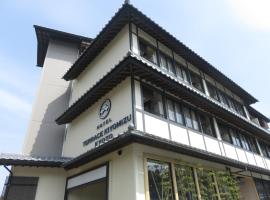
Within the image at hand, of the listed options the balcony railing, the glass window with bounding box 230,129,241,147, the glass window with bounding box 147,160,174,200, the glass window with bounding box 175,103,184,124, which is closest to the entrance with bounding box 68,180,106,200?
the glass window with bounding box 147,160,174,200

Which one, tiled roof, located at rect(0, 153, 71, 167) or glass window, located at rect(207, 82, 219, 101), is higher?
glass window, located at rect(207, 82, 219, 101)

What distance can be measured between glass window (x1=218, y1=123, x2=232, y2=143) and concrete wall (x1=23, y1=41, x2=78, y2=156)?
8.89 metres

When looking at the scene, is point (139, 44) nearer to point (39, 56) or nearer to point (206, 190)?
point (206, 190)

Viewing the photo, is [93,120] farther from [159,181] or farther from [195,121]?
[195,121]

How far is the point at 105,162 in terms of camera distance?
835 cm

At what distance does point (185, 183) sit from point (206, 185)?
4.84ft

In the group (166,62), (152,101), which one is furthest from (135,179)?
(166,62)

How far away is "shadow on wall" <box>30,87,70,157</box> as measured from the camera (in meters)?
A: 12.1

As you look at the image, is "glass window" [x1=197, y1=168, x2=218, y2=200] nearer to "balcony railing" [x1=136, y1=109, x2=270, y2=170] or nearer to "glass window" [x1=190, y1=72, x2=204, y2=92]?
"balcony railing" [x1=136, y1=109, x2=270, y2=170]

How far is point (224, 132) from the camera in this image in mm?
12805

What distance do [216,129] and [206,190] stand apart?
3.68 metres

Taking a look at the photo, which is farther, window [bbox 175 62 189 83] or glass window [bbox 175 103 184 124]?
window [bbox 175 62 189 83]

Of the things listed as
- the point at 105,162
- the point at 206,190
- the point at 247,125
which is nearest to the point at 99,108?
the point at 105,162

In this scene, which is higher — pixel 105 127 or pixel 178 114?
pixel 178 114
